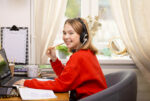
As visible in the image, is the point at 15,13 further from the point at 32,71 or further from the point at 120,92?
the point at 120,92

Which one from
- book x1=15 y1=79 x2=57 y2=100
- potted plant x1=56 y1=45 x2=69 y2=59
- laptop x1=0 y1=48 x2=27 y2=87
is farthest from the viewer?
potted plant x1=56 y1=45 x2=69 y2=59

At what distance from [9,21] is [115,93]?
152 cm

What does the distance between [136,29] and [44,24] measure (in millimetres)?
984

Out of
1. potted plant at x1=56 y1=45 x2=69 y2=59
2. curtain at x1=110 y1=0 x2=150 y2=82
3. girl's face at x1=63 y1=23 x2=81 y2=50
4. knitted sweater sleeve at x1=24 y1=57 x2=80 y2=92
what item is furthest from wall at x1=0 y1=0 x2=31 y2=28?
knitted sweater sleeve at x1=24 y1=57 x2=80 y2=92

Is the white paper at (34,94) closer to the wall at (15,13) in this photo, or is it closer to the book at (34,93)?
the book at (34,93)

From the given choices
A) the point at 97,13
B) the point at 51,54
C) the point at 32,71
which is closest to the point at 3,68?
the point at 32,71

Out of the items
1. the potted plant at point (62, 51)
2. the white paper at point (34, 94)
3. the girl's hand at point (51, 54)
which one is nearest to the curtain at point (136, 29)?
the potted plant at point (62, 51)

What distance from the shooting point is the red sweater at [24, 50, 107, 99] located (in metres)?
1.43

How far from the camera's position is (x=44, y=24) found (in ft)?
8.16

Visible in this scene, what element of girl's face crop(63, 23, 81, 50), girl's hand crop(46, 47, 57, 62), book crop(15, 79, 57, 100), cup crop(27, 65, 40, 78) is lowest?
cup crop(27, 65, 40, 78)

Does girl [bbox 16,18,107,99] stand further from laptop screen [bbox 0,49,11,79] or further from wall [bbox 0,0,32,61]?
wall [bbox 0,0,32,61]

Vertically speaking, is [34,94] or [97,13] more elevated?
[97,13]

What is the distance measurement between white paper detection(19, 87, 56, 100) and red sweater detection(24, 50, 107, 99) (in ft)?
0.16

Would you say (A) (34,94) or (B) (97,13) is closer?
(A) (34,94)
